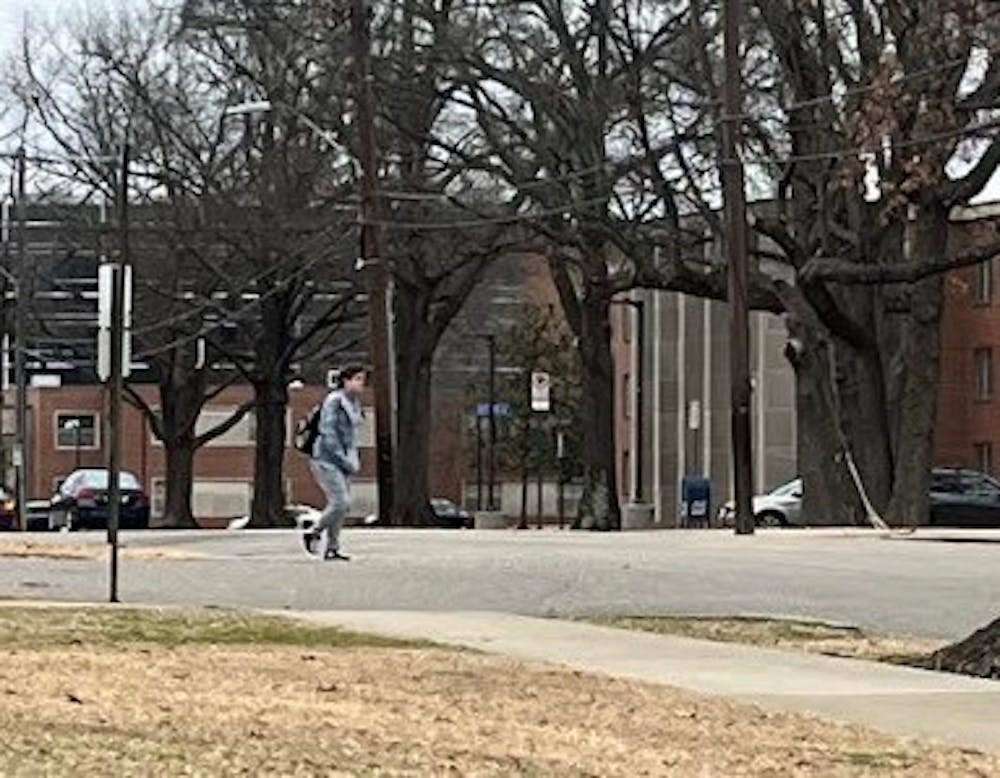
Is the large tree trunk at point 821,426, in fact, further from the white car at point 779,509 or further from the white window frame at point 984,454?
the white window frame at point 984,454

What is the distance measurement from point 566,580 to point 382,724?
9.79m

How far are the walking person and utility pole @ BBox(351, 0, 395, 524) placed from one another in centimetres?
1842

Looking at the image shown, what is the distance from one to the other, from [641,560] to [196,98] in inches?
1220

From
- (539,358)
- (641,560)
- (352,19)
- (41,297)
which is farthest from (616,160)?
(539,358)

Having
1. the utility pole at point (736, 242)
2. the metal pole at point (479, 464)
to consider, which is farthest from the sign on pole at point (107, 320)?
the metal pole at point (479, 464)

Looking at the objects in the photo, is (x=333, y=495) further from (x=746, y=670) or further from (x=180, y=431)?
(x=180, y=431)

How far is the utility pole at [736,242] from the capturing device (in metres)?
34.8

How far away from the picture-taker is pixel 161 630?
48.1ft

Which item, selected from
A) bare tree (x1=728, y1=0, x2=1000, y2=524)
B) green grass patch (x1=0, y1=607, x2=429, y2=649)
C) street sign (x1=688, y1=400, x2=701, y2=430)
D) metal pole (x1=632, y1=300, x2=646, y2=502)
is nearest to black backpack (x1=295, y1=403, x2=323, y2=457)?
green grass patch (x1=0, y1=607, x2=429, y2=649)

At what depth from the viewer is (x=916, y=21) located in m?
24.6

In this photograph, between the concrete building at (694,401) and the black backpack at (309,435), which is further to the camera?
the concrete building at (694,401)

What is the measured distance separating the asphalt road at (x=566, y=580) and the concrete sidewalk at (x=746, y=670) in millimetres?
1575

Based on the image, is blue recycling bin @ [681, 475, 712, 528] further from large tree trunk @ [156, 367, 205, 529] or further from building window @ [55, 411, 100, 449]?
building window @ [55, 411, 100, 449]

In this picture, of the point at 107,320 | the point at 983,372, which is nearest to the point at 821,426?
the point at 107,320
